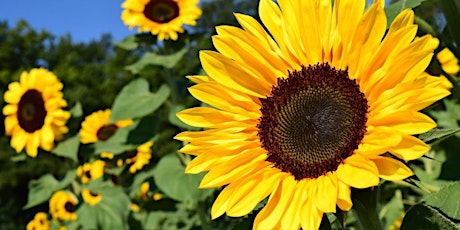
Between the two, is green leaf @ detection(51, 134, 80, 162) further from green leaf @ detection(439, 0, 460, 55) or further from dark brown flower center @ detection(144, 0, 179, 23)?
green leaf @ detection(439, 0, 460, 55)

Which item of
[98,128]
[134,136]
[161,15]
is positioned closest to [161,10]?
[161,15]

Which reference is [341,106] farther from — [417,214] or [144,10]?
[144,10]

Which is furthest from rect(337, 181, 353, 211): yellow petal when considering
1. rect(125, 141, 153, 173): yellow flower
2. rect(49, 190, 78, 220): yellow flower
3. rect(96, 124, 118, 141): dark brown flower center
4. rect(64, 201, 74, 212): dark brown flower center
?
rect(64, 201, 74, 212): dark brown flower center

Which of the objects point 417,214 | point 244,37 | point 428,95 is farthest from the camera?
point 244,37

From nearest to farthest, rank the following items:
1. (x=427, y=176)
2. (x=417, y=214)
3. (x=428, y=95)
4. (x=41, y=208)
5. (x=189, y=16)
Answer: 1. (x=428, y=95)
2. (x=417, y=214)
3. (x=427, y=176)
4. (x=189, y=16)
5. (x=41, y=208)

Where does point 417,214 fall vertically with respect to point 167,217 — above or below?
below

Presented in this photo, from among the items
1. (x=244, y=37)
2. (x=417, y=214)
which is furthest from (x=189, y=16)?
(x=417, y=214)
